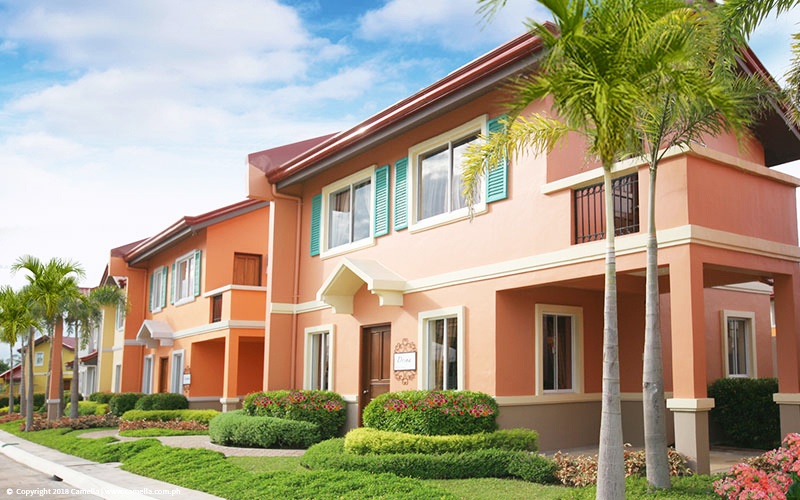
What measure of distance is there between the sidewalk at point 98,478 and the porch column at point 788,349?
26.7ft

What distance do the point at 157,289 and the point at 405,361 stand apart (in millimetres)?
18132

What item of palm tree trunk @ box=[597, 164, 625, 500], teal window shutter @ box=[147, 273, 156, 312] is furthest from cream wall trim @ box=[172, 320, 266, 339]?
palm tree trunk @ box=[597, 164, 625, 500]

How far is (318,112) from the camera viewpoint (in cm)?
1455

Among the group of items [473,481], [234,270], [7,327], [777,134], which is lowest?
[473,481]

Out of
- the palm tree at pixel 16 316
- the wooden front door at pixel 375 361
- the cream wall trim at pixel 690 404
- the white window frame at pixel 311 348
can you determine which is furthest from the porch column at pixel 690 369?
the palm tree at pixel 16 316

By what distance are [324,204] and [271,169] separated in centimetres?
188

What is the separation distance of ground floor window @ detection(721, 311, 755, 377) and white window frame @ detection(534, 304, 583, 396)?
12.3 ft

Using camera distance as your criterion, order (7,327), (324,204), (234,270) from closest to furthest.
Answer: (324,204)
(234,270)
(7,327)

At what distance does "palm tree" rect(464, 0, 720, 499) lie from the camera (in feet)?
24.7

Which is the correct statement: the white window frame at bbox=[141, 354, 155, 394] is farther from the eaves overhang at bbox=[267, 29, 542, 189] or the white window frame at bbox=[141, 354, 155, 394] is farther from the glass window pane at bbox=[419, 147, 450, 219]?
the glass window pane at bbox=[419, 147, 450, 219]

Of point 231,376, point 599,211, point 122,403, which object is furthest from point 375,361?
point 122,403

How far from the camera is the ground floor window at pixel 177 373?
26266mm

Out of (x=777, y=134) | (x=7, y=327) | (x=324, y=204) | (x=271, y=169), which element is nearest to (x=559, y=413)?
(x=777, y=134)

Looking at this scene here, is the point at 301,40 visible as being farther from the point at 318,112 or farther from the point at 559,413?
the point at 559,413
